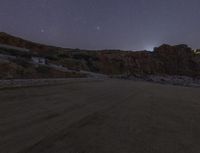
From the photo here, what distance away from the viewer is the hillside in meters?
42.5

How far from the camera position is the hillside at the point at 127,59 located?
4253 centimetres

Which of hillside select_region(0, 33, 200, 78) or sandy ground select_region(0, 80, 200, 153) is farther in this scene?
hillside select_region(0, 33, 200, 78)

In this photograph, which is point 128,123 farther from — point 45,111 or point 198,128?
point 45,111

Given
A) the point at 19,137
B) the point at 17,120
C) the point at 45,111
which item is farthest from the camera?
the point at 45,111

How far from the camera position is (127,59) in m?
57.1

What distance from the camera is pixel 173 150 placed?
3.05 meters

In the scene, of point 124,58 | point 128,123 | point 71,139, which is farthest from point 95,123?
point 124,58

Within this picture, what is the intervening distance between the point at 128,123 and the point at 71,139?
183 centimetres

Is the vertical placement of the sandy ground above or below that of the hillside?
below

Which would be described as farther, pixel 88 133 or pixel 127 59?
pixel 127 59

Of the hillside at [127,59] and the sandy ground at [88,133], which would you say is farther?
the hillside at [127,59]

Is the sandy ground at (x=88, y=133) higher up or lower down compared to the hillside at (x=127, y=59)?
lower down

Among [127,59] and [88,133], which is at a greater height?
[127,59]

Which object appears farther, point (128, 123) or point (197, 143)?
point (128, 123)
